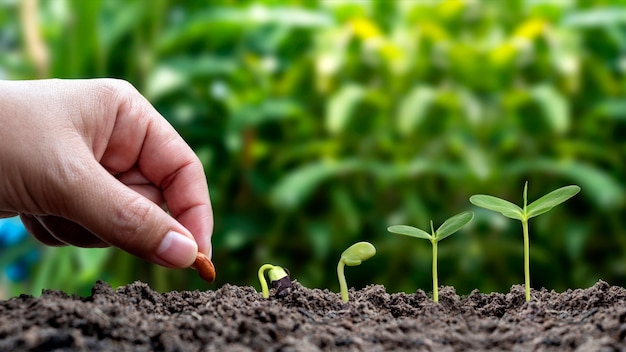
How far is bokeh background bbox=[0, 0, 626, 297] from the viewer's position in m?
1.95

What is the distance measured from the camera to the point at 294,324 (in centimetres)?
61

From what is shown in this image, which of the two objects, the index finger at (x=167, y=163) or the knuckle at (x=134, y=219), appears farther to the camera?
the index finger at (x=167, y=163)

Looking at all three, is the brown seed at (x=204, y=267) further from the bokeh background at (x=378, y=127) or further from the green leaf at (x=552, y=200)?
the bokeh background at (x=378, y=127)

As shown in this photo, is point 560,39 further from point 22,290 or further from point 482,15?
point 22,290

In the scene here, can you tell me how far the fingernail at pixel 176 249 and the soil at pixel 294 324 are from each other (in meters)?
0.05

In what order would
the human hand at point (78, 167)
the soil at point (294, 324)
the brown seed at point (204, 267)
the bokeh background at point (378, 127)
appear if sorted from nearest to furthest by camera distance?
the soil at point (294, 324) → the human hand at point (78, 167) → the brown seed at point (204, 267) → the bokeh background at point (378, 127)

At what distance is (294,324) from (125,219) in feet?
0.81

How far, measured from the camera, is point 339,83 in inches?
83.5

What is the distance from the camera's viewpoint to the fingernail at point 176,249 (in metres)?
0.76

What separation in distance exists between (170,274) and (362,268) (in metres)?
0.62

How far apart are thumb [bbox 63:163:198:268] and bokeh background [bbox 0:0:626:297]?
1079 millimetres

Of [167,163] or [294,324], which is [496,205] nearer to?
[294,324]

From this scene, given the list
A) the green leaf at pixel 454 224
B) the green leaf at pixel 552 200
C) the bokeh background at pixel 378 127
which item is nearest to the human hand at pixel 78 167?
the green leaf at pixel 454 224

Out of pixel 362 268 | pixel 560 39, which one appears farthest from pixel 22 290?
pixel 560 39
